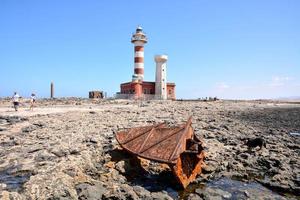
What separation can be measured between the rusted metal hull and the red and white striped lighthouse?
3590 centimetres

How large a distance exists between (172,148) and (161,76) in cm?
3897

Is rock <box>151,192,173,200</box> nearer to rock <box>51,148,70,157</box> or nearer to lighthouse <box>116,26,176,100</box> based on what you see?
rock <box>51,148,70,157</box>

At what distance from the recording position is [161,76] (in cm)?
4641

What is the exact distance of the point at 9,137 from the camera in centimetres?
1158

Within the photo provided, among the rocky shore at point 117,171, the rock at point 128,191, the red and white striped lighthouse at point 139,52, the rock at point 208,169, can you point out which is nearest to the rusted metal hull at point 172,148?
the rock at point 208,169

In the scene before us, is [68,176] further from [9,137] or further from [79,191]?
[9,137]

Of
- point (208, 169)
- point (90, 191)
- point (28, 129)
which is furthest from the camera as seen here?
point (28, 129)

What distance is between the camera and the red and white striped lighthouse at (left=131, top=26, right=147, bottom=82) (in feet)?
151

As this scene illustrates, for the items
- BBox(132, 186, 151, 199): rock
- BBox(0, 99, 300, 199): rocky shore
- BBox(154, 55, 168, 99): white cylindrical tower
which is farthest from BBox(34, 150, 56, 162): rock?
BBox(154, 55, 168, 99): white cylindrical tower

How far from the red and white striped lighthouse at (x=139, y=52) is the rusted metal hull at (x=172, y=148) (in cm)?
3590

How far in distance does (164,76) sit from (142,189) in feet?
133

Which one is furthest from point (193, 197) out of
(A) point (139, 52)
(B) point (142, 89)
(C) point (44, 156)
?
(A) point (139, 52)

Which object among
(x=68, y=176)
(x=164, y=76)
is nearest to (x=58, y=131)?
(x=68, y=176)

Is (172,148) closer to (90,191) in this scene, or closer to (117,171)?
(117,171)
